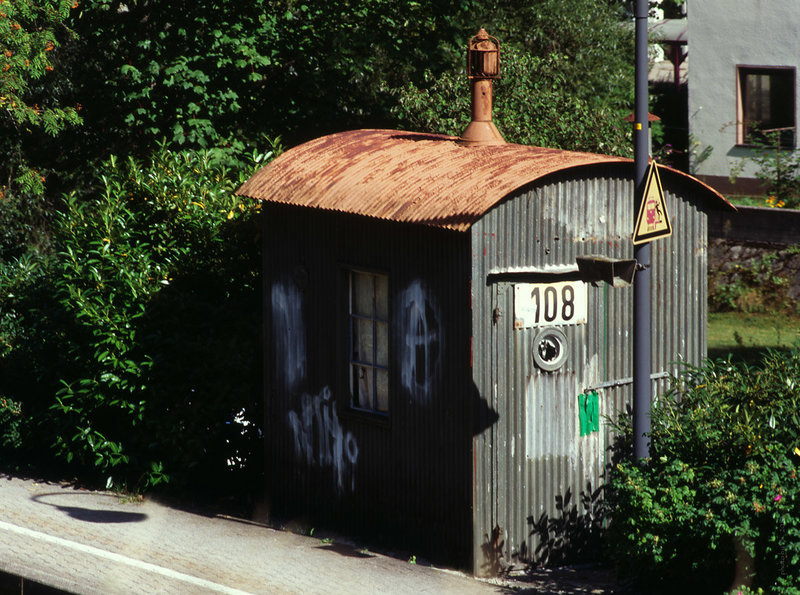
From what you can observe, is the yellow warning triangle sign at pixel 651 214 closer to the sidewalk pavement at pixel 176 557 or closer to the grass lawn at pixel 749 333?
the sidewalk pavement at pixel 176 557

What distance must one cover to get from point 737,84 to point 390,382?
14.8 m

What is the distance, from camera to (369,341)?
10.9m

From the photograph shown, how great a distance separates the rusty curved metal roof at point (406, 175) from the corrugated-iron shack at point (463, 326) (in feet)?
0.07

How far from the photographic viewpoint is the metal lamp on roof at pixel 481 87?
11273 millimetres

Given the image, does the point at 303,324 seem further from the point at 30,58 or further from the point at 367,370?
the point at 30,58

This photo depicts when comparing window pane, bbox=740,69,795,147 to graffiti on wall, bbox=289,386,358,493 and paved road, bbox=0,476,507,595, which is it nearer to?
graffiti on wall, bbox=289,386,358,493

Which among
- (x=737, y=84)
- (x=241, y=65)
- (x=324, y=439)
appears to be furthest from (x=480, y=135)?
(x=737, y=84)

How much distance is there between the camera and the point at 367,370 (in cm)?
1090

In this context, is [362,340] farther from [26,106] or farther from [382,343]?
[26,106]

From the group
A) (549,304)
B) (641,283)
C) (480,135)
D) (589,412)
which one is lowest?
(589,412)

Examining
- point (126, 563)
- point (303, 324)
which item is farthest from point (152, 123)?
point (126, 563)

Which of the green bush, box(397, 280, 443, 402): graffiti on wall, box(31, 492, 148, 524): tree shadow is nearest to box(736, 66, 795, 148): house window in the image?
the green bush

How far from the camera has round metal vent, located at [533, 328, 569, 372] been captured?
32.9 feet

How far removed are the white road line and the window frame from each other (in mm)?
2000
